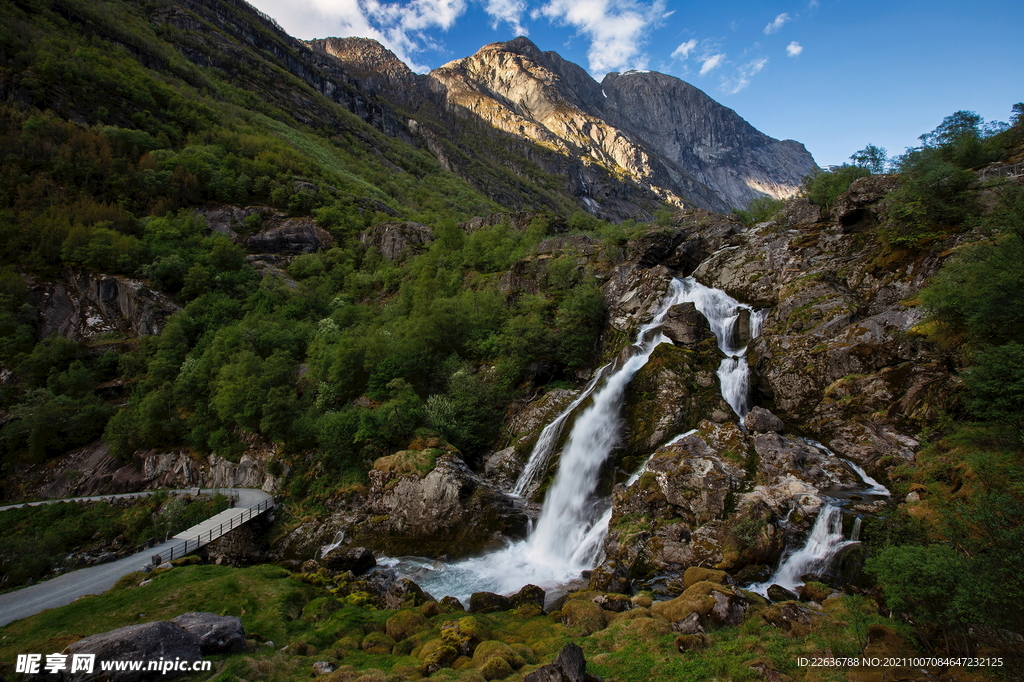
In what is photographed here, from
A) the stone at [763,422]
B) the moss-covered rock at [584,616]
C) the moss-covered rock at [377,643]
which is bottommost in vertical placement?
the moss-covered rock at [377,643]

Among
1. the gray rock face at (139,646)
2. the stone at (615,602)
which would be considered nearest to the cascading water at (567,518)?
the stone at (615,602)

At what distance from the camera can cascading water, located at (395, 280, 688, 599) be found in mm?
16141

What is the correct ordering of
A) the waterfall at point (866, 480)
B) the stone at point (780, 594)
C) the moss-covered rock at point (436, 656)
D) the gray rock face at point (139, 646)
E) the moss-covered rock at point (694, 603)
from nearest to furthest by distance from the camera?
the gray rock face at point (139, 646) → the moss-covered rock at point (436, 656) → the moss-covered rock at point (694, 603) → the stone at point (780, 594) → the waterfall at point (866, 480)

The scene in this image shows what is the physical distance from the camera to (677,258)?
3519 centimetres

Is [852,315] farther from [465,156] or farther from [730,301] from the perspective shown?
[465,156]

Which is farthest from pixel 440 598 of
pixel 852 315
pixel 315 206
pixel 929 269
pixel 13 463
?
pixel 315 206

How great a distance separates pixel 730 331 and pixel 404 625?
23106 mm

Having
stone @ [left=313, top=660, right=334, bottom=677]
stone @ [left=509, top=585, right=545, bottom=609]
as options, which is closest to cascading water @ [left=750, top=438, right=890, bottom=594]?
stone @ [left=509, top=585, right=545, bottom=609]

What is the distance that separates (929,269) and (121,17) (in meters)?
128

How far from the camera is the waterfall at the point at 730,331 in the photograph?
20.7m

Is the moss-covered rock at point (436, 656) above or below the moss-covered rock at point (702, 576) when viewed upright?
below

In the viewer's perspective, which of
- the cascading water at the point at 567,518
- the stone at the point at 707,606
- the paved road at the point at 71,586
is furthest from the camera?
the cascading water at the point at 567,518

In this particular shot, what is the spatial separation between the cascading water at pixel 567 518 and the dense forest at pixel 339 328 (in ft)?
10.7

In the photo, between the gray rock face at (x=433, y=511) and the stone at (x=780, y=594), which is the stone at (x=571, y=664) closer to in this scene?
the stone at (x=780, y=594)
